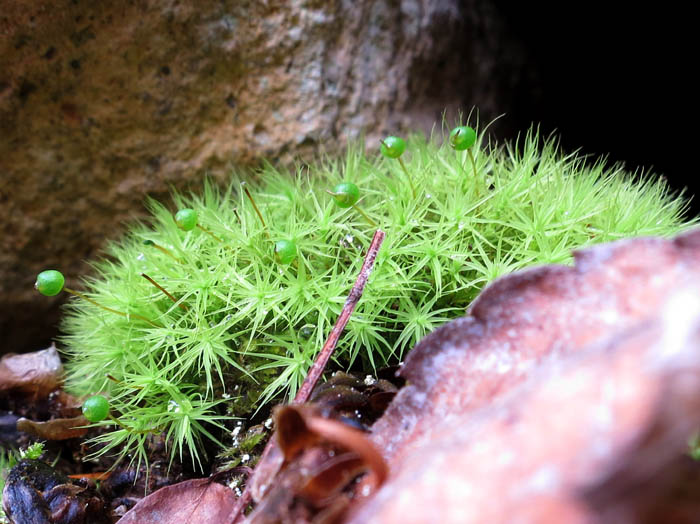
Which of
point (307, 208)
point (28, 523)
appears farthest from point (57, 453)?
point (307, 208)

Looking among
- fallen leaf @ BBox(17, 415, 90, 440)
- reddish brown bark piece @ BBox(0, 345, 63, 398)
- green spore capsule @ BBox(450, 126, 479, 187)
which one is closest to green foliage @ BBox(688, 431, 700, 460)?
green spore capsule @ BBox(450, 126, 479, 187)

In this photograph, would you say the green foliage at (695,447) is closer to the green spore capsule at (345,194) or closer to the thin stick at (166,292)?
the green spore capsule at (345,194)

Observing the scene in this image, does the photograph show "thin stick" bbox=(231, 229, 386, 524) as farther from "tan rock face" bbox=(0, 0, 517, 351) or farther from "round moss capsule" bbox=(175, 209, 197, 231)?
"tan rock face" bbox=(0, 0, 517, 351)

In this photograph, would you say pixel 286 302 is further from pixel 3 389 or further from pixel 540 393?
pixel 3 389

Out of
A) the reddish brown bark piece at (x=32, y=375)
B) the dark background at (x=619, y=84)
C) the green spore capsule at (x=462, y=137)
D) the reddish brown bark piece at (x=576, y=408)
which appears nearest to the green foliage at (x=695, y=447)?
the reddish brown bark piece at (x=576, y=408)

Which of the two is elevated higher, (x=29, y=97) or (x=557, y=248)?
(x=29, y=97)
